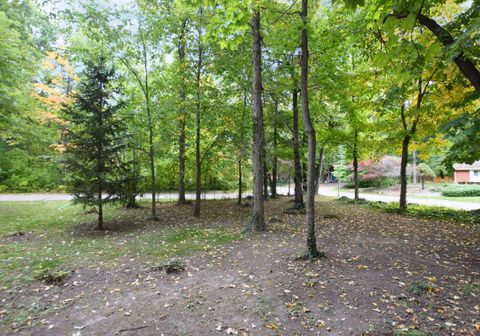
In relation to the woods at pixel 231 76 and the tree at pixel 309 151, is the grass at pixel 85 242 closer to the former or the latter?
the woods at pixel 231 76

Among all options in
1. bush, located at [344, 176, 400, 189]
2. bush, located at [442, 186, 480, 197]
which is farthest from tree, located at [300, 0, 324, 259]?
bush, located at [344, 176, 400, 189]

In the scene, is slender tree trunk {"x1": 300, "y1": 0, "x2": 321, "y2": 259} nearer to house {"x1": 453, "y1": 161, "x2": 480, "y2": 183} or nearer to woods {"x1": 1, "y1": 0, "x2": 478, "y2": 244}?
woods {"x1": 1, "y1": 0, "x2": 478, "y2": 244}

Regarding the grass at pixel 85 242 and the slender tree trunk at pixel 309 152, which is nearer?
the slender tree trunk at pixel 309 152

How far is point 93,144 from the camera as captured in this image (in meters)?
8.90

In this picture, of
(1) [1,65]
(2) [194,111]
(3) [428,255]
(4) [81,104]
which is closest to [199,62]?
(2) [194,111]

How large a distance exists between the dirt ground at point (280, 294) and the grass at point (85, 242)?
1.69ft

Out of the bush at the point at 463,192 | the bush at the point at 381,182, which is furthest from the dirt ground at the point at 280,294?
the bush at the point at 381,182

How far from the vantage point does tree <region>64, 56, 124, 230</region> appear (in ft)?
28.9

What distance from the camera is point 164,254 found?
657 centimetres

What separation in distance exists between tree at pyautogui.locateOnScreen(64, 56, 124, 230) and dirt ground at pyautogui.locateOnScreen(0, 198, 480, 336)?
143 inches

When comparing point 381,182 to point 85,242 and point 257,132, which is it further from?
point 85,242

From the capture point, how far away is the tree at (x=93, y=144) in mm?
8797

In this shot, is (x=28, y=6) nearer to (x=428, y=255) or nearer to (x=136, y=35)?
(x=136, y=35)

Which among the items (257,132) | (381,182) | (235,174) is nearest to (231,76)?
(257,132)
